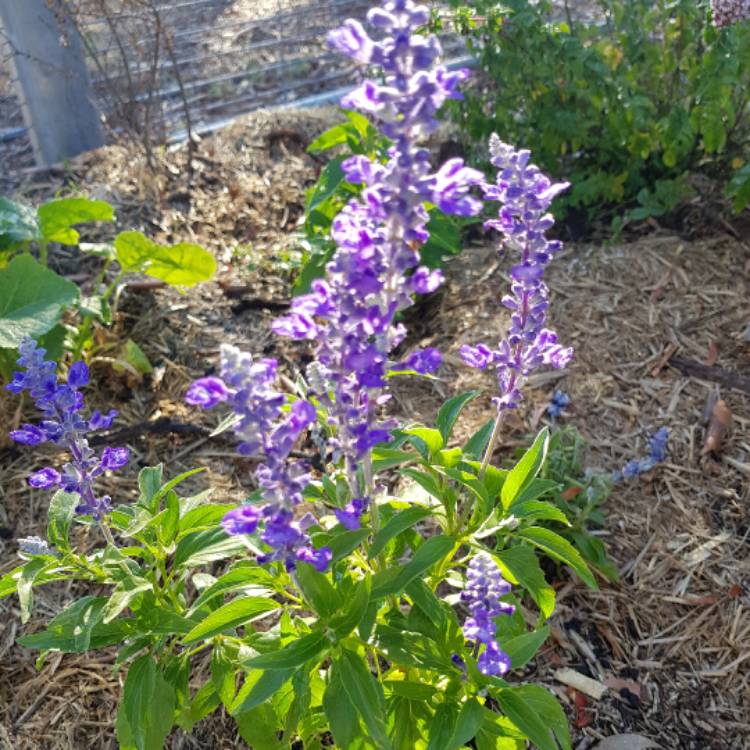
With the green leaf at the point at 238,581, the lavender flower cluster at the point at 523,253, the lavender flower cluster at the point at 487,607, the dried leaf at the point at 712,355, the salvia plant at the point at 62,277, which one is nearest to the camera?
the lavender flower cluster at the point at 487,607

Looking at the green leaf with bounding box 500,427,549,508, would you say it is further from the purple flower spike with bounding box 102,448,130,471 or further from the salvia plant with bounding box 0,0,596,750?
the purple flower spike with bounding box 102,448,130,471

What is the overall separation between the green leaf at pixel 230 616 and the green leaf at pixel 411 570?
28 cm

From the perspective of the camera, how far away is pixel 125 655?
2301 mm

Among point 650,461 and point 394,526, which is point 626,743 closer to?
point 650,461

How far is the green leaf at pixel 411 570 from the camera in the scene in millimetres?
2125

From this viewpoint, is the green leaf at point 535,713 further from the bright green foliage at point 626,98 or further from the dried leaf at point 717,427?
the bright green foliage at point 626,98

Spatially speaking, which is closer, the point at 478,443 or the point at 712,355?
the point at 478,443

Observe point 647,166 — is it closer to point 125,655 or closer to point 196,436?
point 196,436

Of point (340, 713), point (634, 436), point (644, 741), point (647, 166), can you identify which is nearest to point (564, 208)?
point (647, 166)

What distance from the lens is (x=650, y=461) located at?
3545mm

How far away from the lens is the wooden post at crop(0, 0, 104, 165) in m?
5.48

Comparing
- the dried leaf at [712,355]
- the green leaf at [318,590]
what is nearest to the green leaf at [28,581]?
the green leaf at [318,590]

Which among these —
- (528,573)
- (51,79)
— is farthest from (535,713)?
(51,79)

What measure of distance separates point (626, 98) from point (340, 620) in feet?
11.5
